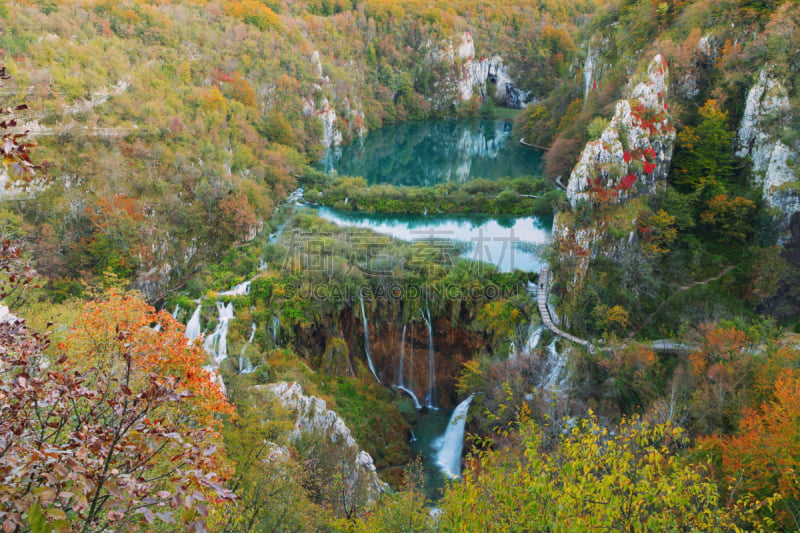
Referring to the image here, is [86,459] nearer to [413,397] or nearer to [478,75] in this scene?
[413,397]

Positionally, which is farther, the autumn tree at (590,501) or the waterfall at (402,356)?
the waterfall at (402,356)

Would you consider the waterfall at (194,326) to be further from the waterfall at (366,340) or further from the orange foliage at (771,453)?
the orange foliage at (771,453)

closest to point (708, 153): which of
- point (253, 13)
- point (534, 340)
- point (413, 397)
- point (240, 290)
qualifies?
point (534, 340)

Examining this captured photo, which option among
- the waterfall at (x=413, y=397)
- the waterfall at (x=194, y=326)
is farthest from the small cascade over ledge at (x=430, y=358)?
the waterfall at (x=194, y=326)

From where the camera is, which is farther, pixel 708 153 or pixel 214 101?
pixel 214 101

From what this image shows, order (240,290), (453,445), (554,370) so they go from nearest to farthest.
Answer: (554,370)
(453,445)
(240,290)

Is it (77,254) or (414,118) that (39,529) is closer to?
(77,254)
